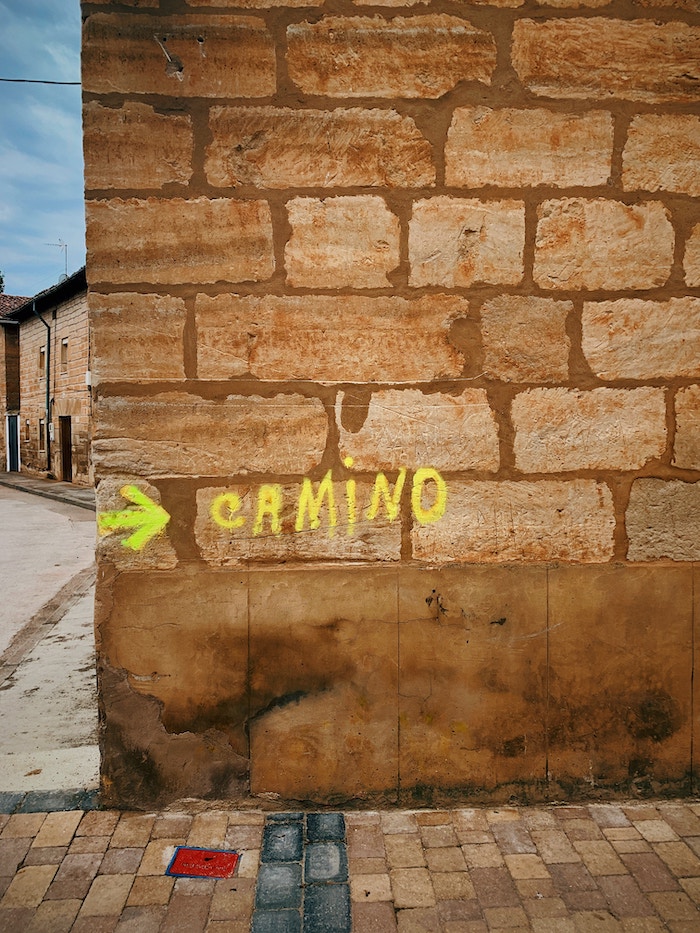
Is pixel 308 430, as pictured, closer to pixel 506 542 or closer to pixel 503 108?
pixel 506 542

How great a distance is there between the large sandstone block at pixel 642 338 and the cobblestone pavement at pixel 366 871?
5.68 feet

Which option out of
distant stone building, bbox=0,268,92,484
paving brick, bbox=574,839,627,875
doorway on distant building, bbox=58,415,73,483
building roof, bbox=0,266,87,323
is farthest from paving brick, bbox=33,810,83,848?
doorway on distant building, bbox=58,415,73,483

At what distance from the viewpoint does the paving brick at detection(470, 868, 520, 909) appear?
2008mm

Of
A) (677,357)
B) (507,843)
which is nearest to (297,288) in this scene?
(677,357)

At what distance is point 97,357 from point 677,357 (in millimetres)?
2258

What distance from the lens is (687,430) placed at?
2527 millimetres

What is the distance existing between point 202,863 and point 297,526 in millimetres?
1206

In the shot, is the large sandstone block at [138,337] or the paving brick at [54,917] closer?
the paving brick at [54,917]

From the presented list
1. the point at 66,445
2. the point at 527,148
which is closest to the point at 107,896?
the point at 527,148

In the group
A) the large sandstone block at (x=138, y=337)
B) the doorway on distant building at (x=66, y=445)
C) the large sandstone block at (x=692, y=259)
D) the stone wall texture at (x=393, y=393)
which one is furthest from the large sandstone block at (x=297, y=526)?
the doorway on distant building at (x=66, y=445)

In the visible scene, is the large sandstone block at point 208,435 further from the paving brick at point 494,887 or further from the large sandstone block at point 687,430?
the paving brick at point 494,887

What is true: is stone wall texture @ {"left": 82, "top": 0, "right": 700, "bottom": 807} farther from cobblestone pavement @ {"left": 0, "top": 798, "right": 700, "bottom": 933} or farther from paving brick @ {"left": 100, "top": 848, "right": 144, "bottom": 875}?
paving brick @ {"left": 100, "top": 848, "right": 144, "bottom": 875}

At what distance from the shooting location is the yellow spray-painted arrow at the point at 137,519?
244 centimetres

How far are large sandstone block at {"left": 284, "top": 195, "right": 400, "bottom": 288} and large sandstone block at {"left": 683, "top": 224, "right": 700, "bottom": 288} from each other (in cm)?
114
